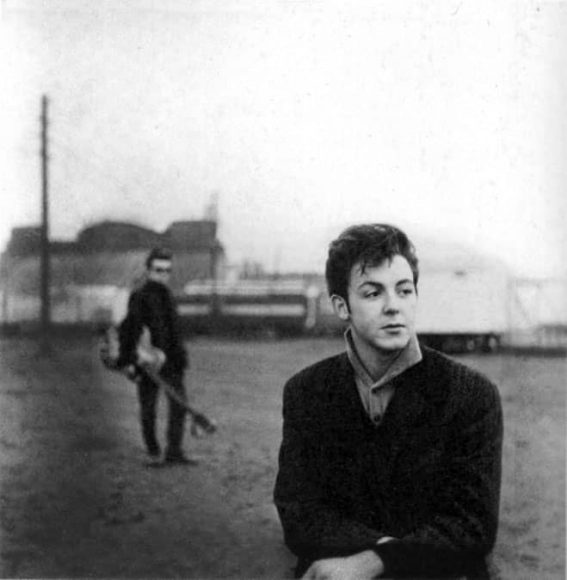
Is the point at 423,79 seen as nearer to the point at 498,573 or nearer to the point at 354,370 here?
the point at 354,370

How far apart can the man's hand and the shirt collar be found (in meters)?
0.40

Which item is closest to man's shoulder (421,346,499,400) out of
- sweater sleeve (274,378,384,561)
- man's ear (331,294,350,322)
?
man's ear (331,294,350,322)

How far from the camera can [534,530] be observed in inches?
91.0

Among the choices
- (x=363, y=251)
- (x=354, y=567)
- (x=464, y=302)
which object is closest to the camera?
(x=354, y=567)

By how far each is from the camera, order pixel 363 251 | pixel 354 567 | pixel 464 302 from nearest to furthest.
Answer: pixel 354 567, pixel 363 251, pixel 464 302

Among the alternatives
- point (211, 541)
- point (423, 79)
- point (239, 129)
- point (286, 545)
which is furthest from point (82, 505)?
point (423, 79)

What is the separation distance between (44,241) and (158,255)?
1.04 ft

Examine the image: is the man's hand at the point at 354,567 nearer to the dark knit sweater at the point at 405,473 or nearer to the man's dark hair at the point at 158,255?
the dark knit sweater at the point at 405,473

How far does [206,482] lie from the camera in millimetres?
2330

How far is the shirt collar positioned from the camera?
211 cm

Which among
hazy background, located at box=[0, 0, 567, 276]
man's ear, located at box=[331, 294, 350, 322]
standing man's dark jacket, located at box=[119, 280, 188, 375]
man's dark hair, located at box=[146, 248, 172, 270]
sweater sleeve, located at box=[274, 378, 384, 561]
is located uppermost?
hazy background, located at box=[0, 0, 567, 276]

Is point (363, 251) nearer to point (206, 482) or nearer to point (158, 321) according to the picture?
point (158, 321)

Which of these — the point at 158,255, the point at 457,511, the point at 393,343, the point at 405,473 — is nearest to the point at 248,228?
the point at 158,255

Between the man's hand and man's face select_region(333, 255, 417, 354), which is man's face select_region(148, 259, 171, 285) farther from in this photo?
the man's hand
